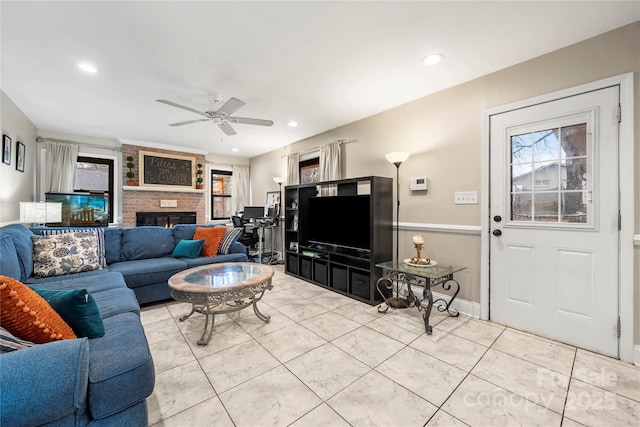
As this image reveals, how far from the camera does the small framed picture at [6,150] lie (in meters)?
3.06

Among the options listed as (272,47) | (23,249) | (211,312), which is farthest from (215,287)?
(272,47)

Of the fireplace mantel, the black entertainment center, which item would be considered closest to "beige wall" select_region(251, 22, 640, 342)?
the black entertainment center

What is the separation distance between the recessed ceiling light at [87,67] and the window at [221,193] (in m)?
4.09

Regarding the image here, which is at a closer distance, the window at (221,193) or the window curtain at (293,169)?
the window curtain at (293,169)

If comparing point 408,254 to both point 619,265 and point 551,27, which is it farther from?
point 551,27

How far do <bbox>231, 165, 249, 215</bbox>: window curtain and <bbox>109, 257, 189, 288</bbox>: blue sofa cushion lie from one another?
3.67 meters

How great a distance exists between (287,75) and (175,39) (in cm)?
103

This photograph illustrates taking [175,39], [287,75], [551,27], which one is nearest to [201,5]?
[175,39]

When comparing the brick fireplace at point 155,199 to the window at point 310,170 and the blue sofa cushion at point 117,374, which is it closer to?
the window at point 310,170

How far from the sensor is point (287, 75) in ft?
8.91

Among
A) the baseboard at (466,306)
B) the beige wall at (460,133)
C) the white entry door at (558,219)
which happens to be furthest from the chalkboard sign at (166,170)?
the white entry door at (558,219)

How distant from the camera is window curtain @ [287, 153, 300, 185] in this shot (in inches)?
207

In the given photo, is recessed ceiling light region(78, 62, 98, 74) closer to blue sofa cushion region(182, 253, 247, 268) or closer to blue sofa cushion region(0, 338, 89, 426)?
blue sofa cushion region(182, 253, 247, 268)

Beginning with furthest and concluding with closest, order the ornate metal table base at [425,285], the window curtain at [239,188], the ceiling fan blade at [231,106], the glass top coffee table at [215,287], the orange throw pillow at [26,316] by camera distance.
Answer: the window curtain at [239,188]
the ceiling fan blade at [231,106]
the ornate metal table base at [425,285]
the glass top coffee table at [215,287]
the orange throw pillow at [26,316]
